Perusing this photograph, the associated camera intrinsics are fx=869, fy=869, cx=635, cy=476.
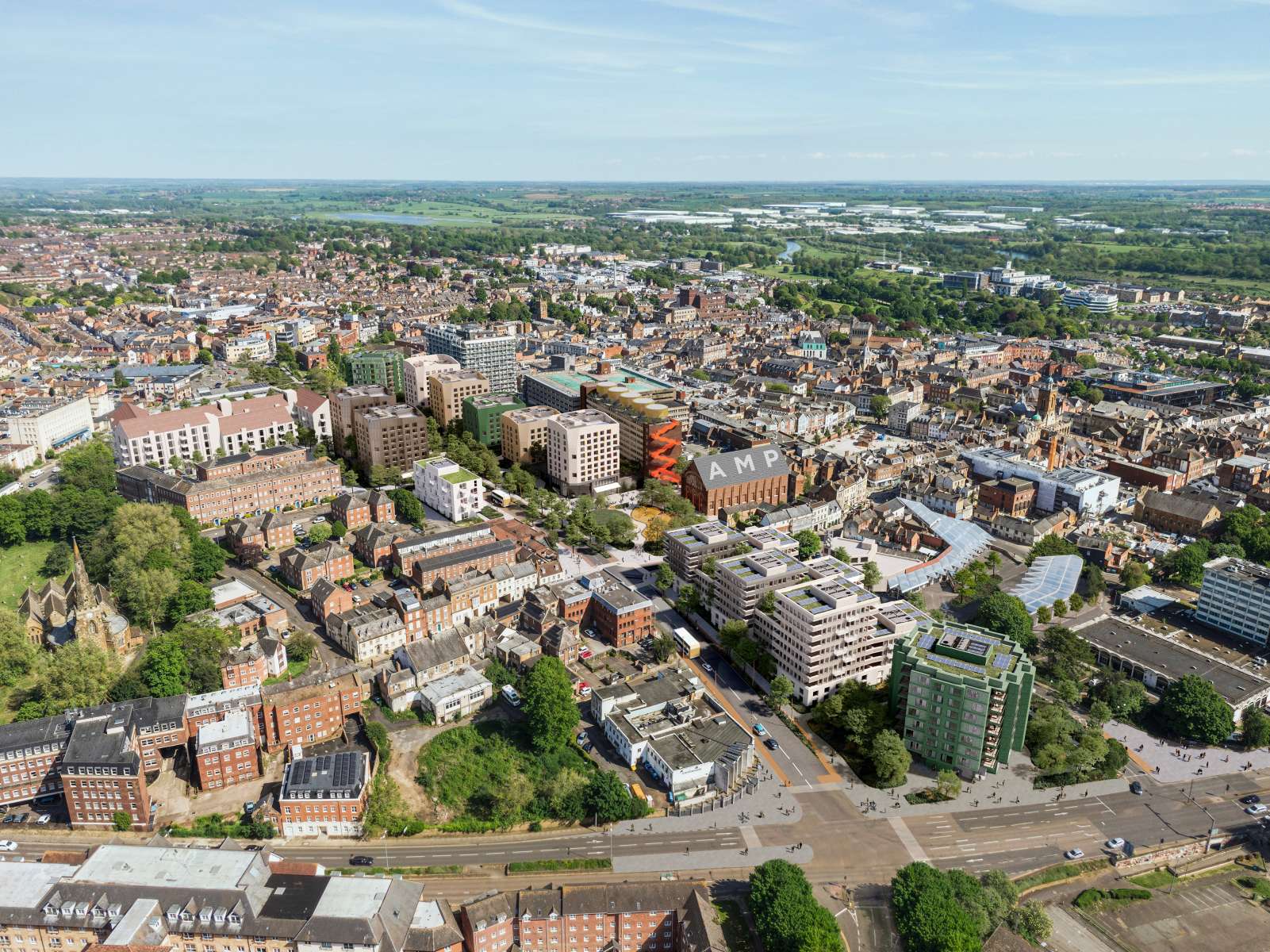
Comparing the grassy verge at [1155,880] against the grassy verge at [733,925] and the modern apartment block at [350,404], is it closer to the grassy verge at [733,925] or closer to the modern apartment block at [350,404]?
the grassy verge at [733,925]

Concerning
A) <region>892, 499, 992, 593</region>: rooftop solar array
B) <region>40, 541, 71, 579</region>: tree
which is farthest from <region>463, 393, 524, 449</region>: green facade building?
<region>892, 499, 992, 593</region>: rooftop solar array

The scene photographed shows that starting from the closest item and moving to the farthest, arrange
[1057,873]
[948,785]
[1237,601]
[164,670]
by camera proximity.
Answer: [1057,873] < [948,785] < [164,670] < [1237,601]

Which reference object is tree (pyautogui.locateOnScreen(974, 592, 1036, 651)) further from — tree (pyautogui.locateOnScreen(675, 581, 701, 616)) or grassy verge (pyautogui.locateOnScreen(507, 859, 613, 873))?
grassy verge (pyautogui.locateOnScreen(507, 859, 613, 873))

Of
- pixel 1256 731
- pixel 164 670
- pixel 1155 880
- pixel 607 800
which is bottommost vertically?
pixel 1155 880

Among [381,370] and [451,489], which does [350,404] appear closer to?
[381,370]

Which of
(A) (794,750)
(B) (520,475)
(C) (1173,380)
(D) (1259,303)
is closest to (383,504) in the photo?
(B) (520,475)

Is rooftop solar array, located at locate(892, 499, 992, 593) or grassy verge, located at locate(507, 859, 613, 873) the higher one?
rooftop solar array, located at locate(892, 499, 992, 593)

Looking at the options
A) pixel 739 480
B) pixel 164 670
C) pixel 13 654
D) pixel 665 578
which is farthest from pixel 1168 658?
pixel 13 654
